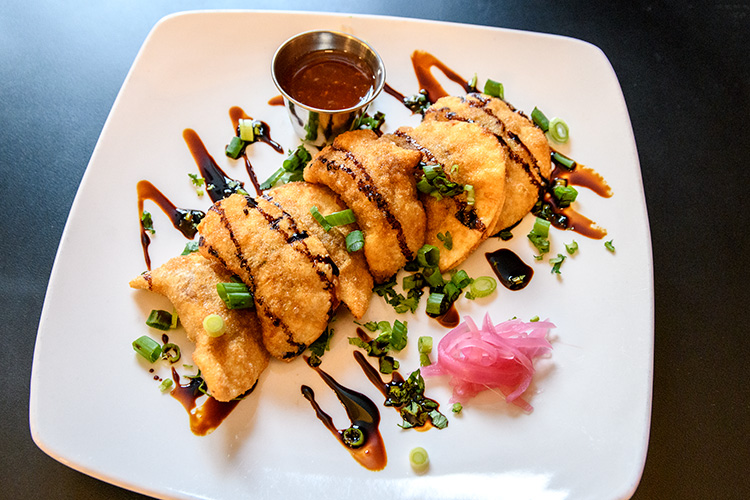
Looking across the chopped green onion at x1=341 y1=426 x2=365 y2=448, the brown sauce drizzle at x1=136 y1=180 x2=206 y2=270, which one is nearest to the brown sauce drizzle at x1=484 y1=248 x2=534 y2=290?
the chopped green onion at x1=341 y1=426 x2=365 y2=448

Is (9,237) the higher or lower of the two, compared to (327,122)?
lower

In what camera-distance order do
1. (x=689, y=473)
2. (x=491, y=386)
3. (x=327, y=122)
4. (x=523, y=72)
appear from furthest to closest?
(x=523, y=72) → (x=327, y=122) → (x=689, y=473) → (x=491, y=386)

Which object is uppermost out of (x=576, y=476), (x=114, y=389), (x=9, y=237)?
(x=576, y=476)

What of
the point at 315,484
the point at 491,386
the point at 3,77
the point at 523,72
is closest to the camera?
the point at 315,484

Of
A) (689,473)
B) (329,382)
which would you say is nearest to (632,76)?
(689,473)

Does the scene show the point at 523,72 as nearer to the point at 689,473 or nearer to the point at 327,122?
the point at 327,122

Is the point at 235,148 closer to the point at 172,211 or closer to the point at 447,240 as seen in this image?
the point at 172,211
